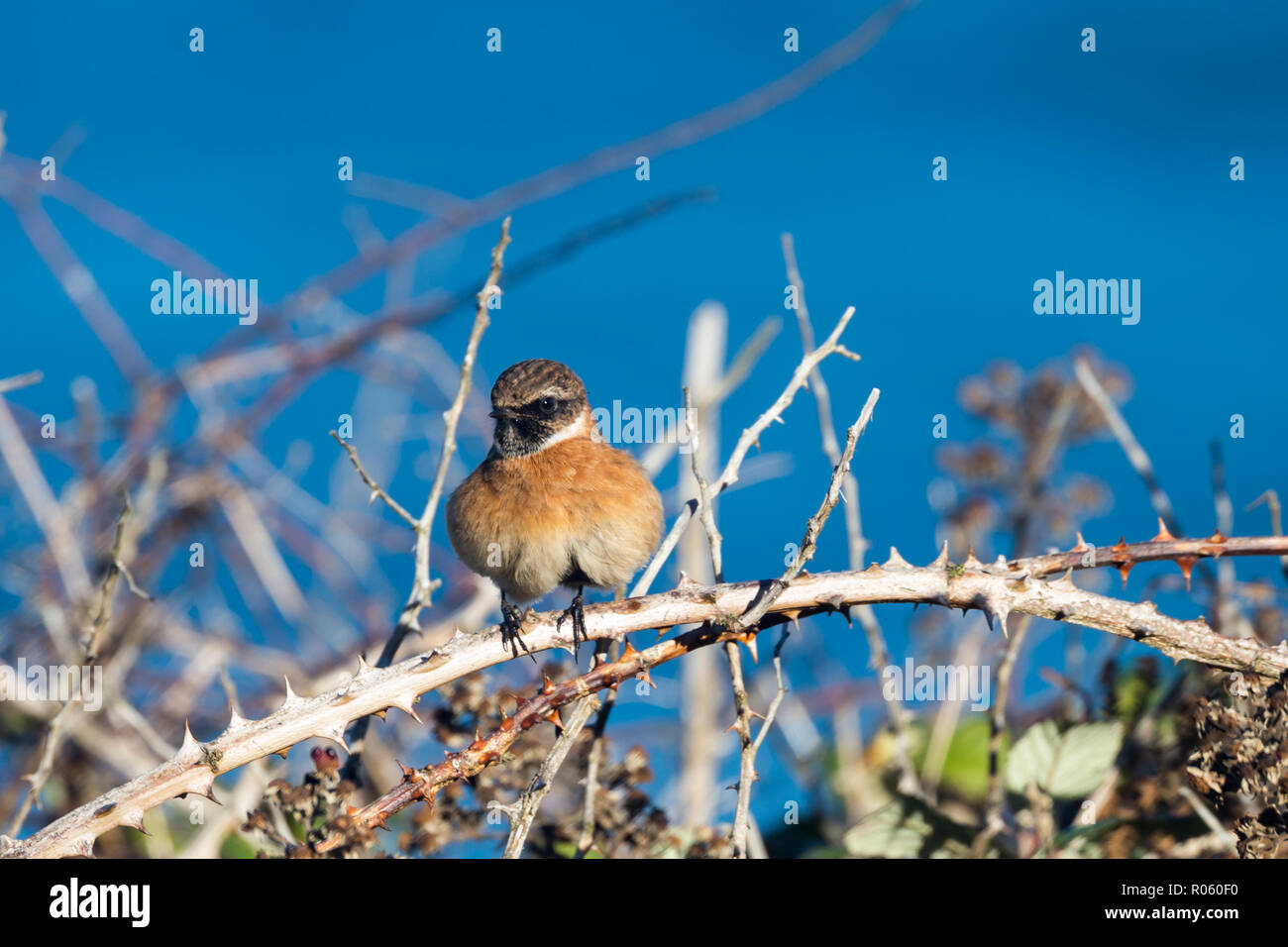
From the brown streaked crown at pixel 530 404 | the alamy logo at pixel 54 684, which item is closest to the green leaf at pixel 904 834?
the brown streaked crown at pixel 530 404

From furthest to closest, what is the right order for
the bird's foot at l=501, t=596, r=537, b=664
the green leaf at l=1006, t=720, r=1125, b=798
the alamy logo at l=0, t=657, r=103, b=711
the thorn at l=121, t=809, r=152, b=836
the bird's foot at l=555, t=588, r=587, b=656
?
1. the green leaf at l=1006, t=720, r=1125, b=798
2. the alamy logo at l=0, t=657, r=103, b=711
3. the bird's foot at l=555, t=588, r=587, b=656
4. the bird's foot at l=501, t=596, r=537, b=664
5. the thorn at l=121, t=809, r=152, b=836

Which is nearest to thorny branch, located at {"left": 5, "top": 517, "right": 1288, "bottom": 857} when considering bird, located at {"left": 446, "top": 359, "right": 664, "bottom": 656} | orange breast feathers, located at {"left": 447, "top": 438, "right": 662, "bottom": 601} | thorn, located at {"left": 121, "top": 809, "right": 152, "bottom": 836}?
thorn, located at {"left": 121, "top": 809, "right": 152, "bottom": 836}

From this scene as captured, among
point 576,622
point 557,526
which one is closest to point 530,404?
point 557,526

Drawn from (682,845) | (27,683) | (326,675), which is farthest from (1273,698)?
(27,683)

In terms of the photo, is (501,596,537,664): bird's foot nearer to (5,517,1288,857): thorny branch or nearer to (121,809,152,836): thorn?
(5,517,1288,857): thorny branch

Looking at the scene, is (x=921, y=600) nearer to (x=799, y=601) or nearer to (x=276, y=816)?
(x=799, y=601)

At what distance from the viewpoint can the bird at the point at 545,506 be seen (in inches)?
194

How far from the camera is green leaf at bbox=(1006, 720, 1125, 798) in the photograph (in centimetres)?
457

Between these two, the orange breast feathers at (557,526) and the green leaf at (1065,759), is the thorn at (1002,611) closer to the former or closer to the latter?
→ the green leaf at (1065,759)

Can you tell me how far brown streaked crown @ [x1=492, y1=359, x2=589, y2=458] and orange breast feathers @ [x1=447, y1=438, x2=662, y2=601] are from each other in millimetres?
236

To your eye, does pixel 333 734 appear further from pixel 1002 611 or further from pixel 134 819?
pixel 1002 611

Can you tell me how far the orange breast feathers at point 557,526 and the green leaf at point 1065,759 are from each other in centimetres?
172
